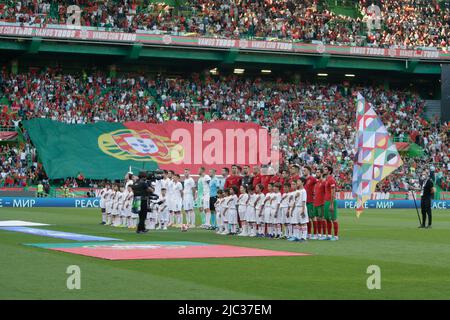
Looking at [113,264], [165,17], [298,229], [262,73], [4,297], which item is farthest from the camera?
[262,73]

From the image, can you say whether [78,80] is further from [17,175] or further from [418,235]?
[418,235]

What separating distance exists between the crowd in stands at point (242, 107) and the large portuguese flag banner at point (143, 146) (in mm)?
1064

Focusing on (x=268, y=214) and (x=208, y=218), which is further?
(x=208, y=218)

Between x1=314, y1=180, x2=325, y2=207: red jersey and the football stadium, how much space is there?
0.04 m

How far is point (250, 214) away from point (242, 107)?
120 feet

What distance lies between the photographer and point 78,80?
59.8 m

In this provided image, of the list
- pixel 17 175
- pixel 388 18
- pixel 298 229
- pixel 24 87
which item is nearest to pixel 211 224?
pixel 298 229

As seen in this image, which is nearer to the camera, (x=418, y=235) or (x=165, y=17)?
(x=418, y=235)

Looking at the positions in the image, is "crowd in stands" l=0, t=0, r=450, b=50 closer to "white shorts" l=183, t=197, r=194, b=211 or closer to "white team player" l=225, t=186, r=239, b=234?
"white shorts" l=183, t=197, r=194, b=211

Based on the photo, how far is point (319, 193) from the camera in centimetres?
2416

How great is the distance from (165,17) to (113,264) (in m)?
47.8

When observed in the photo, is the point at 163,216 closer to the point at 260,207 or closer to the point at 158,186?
the point at 158,186

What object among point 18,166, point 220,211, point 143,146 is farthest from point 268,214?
point 143,146

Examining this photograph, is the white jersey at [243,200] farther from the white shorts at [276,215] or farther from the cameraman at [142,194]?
the cameraman at [142,194]
